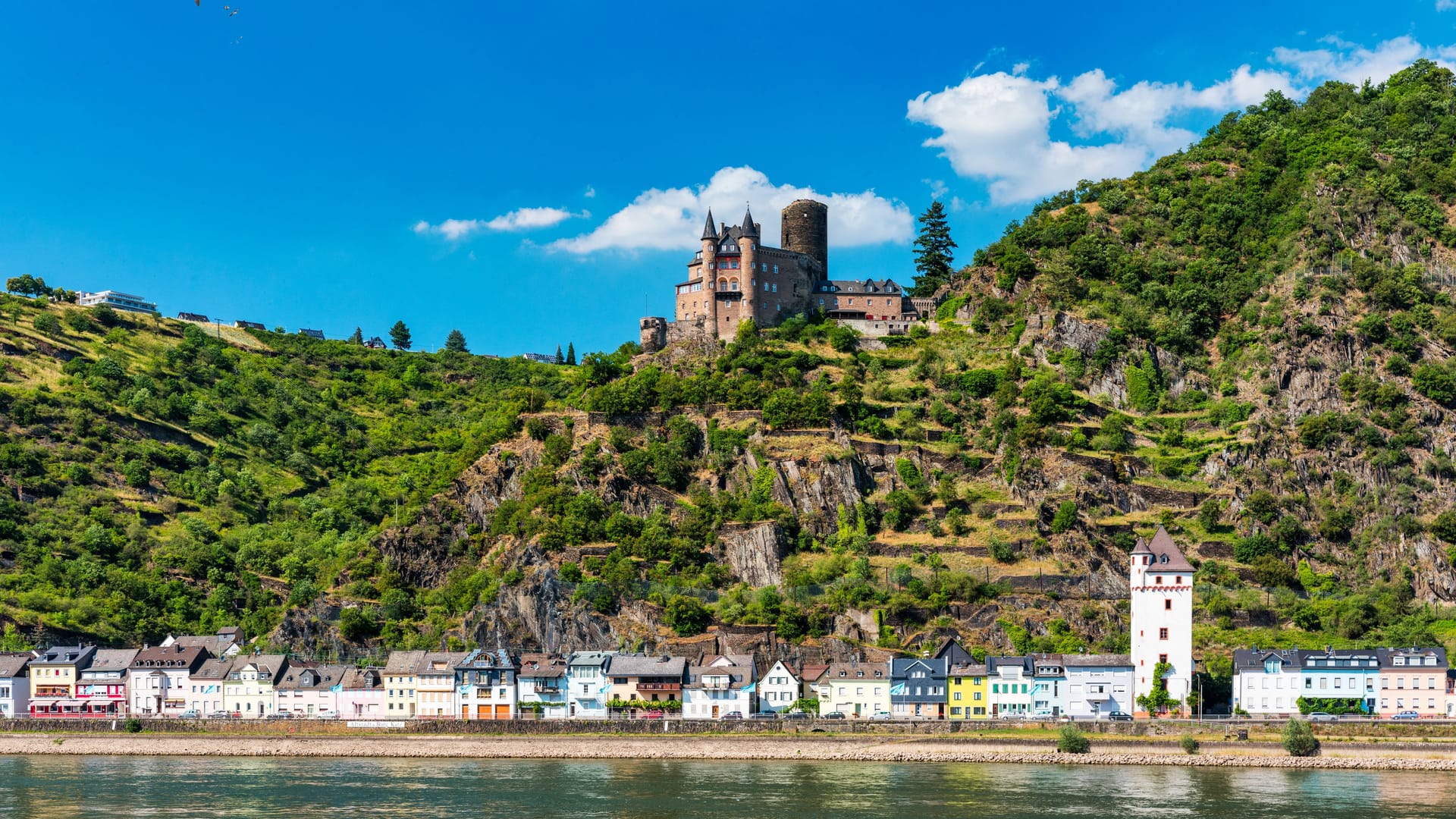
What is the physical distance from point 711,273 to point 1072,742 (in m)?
61.5

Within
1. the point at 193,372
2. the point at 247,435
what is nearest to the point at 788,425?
the point at 247,435

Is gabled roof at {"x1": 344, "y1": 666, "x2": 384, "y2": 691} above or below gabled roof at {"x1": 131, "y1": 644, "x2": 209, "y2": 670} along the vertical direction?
below

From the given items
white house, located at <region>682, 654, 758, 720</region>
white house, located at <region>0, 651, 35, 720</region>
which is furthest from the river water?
white house, located at <region>0, 651, 35, 720</region>

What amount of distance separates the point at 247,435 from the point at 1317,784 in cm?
11763

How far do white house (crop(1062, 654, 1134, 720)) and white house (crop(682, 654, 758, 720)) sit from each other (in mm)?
18567

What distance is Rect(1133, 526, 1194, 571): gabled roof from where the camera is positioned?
3337 inches

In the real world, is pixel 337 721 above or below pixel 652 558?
below

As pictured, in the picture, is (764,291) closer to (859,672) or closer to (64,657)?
(859,672)

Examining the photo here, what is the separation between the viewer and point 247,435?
154 m

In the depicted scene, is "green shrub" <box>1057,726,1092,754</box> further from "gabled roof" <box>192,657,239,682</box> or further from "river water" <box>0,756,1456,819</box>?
"gabled roof" <box>192,657,239,682</box>

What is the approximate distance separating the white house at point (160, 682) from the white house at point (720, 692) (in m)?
31.0

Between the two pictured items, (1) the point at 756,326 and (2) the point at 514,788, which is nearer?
(2) the point at 514,788

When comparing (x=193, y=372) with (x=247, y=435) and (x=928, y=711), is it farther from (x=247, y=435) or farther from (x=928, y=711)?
(x=928, y=711)

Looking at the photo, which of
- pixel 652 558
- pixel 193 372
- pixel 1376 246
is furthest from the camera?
pixel 193 372
